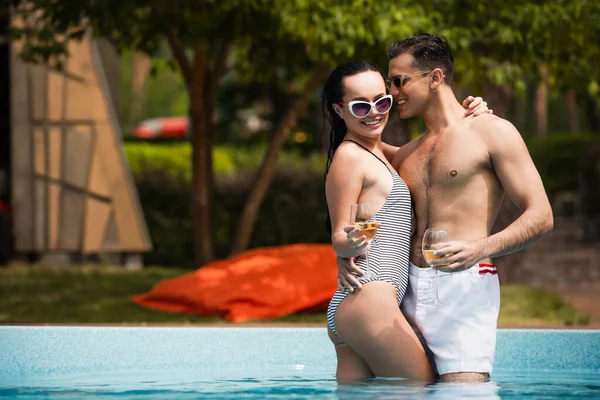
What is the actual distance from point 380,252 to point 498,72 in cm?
670

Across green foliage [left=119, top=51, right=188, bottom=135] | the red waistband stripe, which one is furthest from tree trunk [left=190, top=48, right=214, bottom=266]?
green foliage [left=119, top=51, right=188, bottom=135]

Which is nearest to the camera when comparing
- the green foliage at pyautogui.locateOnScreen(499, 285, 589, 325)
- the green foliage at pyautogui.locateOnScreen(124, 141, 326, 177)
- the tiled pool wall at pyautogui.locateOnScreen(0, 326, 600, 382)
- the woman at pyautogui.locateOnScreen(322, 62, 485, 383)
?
the woman at pyautogui.locateOnScreen(322, 62, 485, 383)

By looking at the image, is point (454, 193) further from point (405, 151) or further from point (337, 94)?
point (337, 94)

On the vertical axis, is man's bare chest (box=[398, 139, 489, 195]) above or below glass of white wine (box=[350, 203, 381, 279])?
above

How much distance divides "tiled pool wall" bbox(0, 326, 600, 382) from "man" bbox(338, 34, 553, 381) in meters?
2.13

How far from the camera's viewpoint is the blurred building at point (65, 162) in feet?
56.4

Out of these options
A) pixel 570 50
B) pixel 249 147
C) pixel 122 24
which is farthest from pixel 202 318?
pixel 249 147

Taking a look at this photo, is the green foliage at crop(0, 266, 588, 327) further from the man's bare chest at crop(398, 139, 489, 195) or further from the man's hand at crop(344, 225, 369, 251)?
the man's hand at crop(344, 225, 369, 251)

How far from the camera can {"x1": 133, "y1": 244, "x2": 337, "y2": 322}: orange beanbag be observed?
34.2 ft

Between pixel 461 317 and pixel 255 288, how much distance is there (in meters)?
6.12

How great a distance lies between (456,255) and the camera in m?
4.16

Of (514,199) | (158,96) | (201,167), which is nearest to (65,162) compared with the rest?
(201,167)

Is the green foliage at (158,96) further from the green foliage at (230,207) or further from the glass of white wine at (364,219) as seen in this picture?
the glass of white wine at (364,219)

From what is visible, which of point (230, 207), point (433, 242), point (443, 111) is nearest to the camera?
point (433, 242)
